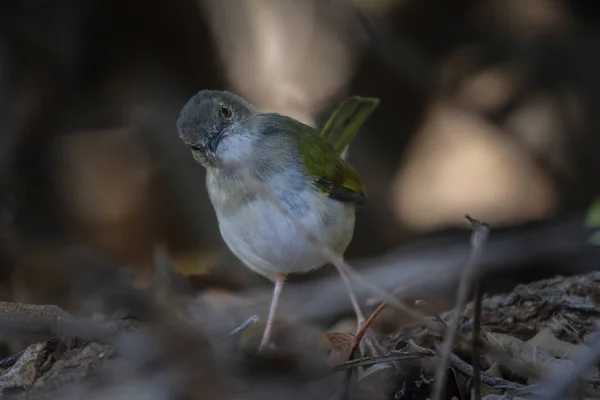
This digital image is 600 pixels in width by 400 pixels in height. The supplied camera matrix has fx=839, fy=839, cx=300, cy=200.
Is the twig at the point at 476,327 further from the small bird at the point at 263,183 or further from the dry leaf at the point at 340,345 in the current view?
the small bird at the point at 263,183

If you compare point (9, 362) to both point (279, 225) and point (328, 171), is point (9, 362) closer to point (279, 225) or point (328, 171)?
point (279, 225)

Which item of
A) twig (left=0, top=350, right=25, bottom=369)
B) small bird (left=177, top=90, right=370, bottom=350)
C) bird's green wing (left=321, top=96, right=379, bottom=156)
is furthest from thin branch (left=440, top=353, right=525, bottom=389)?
bird's green wing (left=321, top=96, right=379, bottom=156)

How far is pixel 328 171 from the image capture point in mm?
3174

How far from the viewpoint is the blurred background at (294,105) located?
198 inches

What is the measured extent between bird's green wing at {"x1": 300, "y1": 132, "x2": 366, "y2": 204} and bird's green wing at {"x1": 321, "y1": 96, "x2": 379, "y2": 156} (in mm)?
441

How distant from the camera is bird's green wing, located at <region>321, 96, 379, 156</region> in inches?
150

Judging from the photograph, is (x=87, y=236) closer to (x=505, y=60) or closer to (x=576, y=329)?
(x=505, y=60)

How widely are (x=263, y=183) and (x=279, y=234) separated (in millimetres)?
185

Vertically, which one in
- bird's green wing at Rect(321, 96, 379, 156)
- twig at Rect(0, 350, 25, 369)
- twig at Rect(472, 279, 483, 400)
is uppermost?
bird's green wing at Rect(321, 96, 379, 156)

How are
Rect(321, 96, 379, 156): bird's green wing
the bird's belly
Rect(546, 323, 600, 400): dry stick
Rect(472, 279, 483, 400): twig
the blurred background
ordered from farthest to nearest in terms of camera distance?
the blurred background < Rect(321, 96, 379, 156): bird's green wing < the bird's belly < Rect(472, 279, 483, 400): twig < Rect(546, 323, 600, 400): dry stick

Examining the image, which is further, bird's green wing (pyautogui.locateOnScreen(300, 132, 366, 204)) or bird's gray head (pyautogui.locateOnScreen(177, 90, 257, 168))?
bird's green wing (pyautogui.locateOnScreen(300, 132, 366, 204))

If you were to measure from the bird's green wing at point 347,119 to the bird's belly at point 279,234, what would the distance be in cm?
73

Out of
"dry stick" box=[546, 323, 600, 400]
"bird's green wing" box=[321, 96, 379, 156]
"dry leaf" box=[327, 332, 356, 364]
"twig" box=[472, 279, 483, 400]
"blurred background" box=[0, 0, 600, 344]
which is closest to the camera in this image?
"dry stick" box=[546, 323, 600, 400]

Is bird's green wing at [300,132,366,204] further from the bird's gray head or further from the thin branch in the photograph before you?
the thin branch
